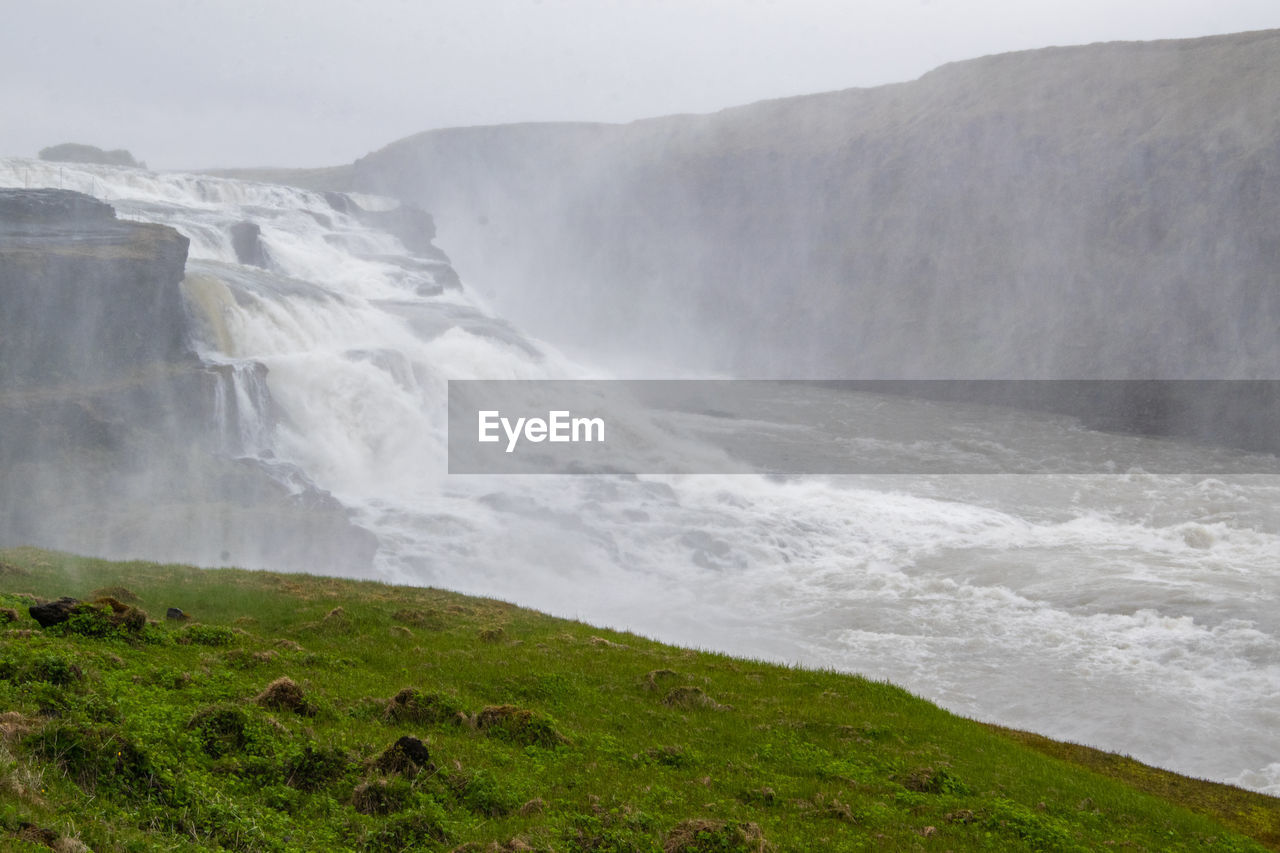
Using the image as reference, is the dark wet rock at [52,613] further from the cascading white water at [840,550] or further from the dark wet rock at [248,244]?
the dark wet rock at [248,244]

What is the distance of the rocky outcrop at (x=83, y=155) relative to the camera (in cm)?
12369

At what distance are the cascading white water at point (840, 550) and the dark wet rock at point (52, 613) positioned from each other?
1599 cm

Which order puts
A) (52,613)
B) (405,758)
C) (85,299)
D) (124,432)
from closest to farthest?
1. (405,758)
2. (52,613)
3. (124,432)
4. (85,299)

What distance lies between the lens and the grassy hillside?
7.13m

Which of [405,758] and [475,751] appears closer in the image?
[405,758]

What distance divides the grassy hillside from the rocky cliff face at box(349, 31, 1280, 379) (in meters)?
59.0

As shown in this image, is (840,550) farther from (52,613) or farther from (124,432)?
(52,613)

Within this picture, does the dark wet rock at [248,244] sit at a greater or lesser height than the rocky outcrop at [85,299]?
greater

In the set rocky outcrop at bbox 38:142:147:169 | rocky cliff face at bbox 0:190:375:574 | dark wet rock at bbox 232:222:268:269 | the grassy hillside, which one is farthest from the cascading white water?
rocky outcrop at bbox 38:142:147:169

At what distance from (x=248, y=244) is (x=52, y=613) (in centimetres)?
4730

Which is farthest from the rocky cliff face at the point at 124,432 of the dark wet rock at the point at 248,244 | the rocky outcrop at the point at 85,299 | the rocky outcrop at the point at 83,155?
the rocky outcrop at the point at 83,155

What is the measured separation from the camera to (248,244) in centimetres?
5366

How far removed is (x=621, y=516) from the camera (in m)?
35.3

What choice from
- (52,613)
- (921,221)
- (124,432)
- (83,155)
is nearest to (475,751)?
(52,613)
